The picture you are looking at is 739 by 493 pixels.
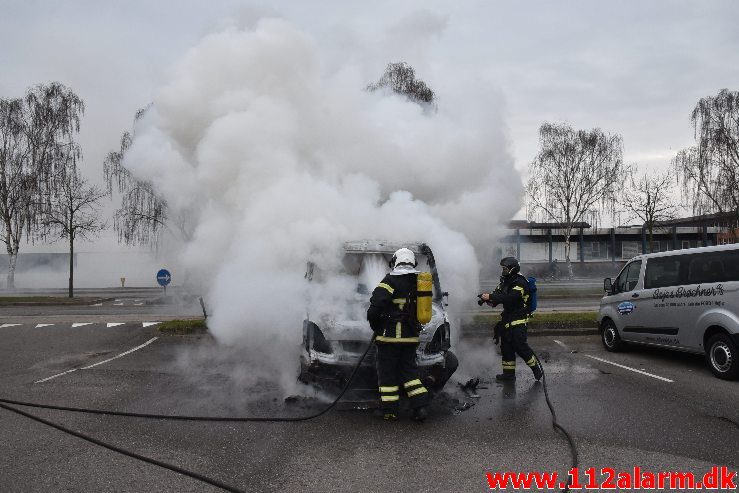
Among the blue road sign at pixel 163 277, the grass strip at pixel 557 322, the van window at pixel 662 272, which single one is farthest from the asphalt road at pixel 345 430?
the blue road sign at pixel 163 277

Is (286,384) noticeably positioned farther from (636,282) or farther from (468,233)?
(636,282)

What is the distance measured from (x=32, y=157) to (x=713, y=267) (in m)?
33.0

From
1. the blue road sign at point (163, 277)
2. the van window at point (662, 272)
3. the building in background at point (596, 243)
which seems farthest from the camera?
the building in background at point (596, 243)

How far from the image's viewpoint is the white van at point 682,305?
734 centimetres

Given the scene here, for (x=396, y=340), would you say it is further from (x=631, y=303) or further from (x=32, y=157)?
(x=32, y=157)

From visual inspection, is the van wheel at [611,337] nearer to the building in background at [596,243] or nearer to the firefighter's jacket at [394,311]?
the firefighter's jacket at [394,311]

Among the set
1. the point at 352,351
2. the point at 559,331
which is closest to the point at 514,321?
the point at 352,351

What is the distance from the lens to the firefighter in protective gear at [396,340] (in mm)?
5609

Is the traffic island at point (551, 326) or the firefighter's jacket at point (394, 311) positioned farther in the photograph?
the traffic island at point (551, 326)

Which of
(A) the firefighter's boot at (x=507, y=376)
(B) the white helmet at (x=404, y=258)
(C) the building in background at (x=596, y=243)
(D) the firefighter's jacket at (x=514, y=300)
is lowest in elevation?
(A) the firefighter's boot at (x=507, y=376)

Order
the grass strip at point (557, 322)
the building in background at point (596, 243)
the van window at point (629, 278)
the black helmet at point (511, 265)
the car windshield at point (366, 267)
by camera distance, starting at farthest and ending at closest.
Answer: the building in background at point (596, 243)
the grass strip at point (557, 322)
the van window at point (629, 278)
the black helmet at point (511, 265)
the car windshield at point (366, 267)

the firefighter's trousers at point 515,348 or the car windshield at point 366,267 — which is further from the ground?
the car windshield at point 366,267

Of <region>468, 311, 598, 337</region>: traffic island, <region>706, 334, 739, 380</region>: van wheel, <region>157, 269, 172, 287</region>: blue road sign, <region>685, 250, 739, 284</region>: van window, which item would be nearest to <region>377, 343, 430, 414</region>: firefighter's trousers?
<region>706, 334, 739, 380</region>: van wheel

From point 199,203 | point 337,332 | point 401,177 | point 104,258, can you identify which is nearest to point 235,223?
point 199,203
